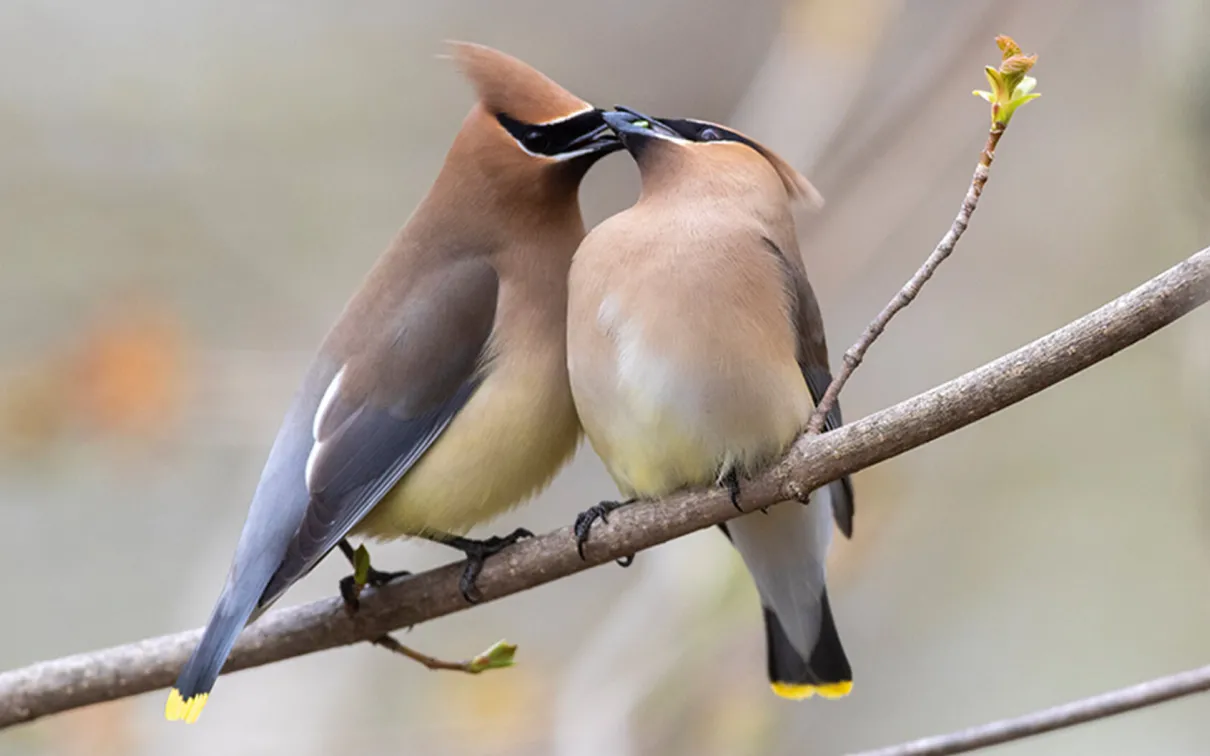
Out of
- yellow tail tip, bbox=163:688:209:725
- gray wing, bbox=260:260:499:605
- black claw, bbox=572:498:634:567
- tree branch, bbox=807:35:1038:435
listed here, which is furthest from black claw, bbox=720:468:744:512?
yellow tail tip, bbox=163:688:209:725

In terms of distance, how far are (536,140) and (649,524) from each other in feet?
2.84

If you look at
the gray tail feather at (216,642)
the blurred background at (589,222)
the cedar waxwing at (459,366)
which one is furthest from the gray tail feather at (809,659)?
the gray tail feather at (216,642)

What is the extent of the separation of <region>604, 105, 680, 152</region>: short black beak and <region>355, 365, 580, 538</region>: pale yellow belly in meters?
0.45

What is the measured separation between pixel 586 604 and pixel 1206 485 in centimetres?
286

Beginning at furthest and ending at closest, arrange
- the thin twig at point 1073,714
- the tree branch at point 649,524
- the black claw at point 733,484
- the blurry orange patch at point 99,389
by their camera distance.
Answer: the blurry orange patch at point 99,389, the black claw at point 733,484, the thin twig at point 1073,714, the tree branch at point 649,524

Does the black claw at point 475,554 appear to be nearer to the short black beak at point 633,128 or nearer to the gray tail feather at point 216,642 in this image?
the gray tail feather at point 216,642

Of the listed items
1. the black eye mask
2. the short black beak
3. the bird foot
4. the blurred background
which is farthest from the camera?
the blurred background

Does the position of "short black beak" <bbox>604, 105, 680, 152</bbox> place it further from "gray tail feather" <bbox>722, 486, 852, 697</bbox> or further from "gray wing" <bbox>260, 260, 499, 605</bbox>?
"gray tail feather" <bbox>722, 486, 852, 697</bbox>

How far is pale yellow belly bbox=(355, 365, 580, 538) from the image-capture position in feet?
8.91

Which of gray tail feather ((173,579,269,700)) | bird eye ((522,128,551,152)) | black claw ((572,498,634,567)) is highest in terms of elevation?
bird eye ((522,128,551,152))

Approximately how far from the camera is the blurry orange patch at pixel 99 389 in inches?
156

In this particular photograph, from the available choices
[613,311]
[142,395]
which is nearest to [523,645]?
[142,395]

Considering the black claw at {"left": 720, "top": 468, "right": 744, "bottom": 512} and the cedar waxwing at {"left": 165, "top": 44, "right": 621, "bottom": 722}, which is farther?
the cedar waxwing at {"left": 165, "top": 44, "right": 621, "bottom": 722}

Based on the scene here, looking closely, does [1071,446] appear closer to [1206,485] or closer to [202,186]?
[1206,485]
